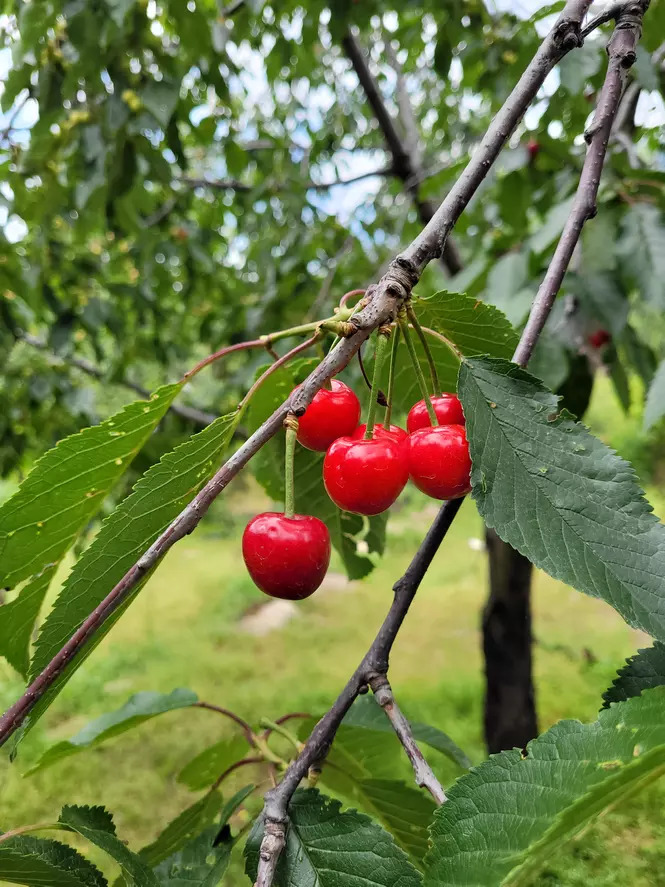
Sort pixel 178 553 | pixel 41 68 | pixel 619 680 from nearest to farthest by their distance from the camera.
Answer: pixel 619 680, pixel 41 68, pixel 178 553

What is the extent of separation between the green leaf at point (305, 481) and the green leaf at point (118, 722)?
389 millimetres

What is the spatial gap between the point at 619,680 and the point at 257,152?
3.56 m

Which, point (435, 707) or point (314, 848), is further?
point (435, 707)

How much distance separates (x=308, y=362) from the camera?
101 cm

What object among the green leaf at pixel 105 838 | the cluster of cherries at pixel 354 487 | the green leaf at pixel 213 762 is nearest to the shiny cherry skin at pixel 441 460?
the cluster of cherries at pixel 354 487

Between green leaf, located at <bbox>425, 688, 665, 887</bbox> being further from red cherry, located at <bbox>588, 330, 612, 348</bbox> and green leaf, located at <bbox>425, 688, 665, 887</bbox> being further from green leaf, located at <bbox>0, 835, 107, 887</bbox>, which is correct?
red cherry, located at <bbox>588, 330, 612, 348</bbox>

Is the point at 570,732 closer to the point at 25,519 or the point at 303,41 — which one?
the point at 25,519

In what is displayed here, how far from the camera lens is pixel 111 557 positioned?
2.20ft

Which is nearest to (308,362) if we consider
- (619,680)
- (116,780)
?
(619,680)

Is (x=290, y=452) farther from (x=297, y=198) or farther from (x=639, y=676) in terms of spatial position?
(x=297, y=198)

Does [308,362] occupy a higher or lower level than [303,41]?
lower

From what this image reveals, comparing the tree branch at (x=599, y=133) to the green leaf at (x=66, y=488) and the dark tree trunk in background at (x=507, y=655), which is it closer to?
the green leaf at (x=66, y=488)

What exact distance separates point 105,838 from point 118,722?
1.43 ft

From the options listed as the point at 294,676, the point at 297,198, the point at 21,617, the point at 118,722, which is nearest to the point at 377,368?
the point at 21,617
